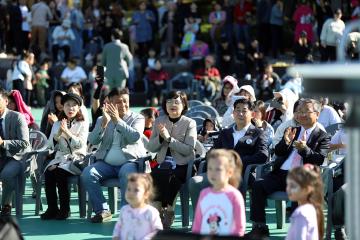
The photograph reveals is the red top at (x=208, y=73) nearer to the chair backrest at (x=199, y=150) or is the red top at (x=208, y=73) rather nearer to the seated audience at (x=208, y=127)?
the seated audience at (x=208, y=127)

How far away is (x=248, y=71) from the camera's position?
91.7 feet

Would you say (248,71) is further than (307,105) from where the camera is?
Yes

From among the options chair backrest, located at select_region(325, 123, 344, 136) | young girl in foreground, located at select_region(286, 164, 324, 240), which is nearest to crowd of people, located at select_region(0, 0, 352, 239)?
young girl in foreground, located at select_region(286, 164, 324, 240)

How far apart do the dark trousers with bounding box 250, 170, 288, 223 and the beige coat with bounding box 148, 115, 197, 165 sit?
981 mm

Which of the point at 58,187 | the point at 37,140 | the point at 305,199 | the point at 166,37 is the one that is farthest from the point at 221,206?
the point at 166,37

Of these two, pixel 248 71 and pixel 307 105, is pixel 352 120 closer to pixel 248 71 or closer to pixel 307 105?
pixel 307 105

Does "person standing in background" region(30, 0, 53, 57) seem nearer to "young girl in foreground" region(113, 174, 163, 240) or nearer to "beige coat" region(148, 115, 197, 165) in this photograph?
"beige coat" region(148, 115, 197, 165)

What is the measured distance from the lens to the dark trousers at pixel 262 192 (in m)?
10.7

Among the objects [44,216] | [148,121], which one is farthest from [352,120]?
[148,121]

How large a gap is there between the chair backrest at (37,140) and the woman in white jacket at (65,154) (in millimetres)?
561

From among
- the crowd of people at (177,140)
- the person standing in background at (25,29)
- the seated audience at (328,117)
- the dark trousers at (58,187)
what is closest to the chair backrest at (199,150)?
the crowd of people at (177,140)

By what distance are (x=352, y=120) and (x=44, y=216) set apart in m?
6.87

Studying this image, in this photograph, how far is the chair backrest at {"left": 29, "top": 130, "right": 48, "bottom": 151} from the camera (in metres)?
13.0

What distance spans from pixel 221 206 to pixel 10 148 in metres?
4.08
